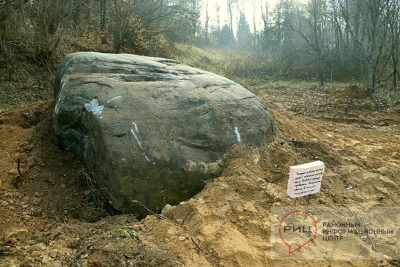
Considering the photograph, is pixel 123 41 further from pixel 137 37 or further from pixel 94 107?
pixel 94 107

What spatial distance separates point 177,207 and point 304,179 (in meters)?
1.02

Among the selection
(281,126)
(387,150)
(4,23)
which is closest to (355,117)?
(387,150)

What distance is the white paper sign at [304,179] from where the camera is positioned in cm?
228

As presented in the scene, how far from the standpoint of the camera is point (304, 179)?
2334mm

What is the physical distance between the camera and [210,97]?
3.55 meters

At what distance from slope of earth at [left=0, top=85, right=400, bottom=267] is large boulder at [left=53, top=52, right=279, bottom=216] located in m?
0.21

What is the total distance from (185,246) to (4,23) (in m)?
5.93

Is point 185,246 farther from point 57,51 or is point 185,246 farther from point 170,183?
point 57,51

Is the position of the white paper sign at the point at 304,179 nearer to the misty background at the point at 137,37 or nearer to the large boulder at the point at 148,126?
the large boulder at the point at 148,126

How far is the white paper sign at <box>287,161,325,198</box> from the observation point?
89.7 inches

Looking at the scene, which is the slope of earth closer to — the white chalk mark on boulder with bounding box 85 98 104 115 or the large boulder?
the large boulder

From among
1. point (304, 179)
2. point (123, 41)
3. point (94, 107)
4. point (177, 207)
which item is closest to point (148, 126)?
point (94, 107)

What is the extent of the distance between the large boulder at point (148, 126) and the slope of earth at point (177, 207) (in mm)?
206

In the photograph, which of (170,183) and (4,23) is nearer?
(170,183)
